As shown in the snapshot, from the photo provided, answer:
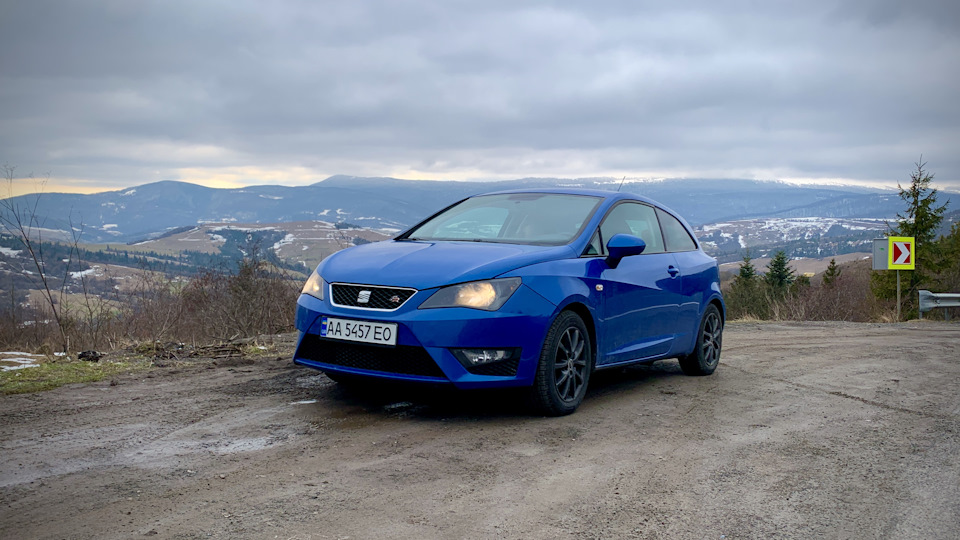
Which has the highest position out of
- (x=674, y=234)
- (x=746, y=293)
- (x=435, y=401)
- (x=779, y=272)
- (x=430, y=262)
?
(x=674, y=234)

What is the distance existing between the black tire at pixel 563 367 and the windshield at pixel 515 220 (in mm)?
706

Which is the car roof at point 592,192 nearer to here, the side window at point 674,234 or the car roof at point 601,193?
the car roof at point 601,193

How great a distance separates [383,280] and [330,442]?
43.2 inches

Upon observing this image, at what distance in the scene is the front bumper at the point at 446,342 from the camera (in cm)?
479

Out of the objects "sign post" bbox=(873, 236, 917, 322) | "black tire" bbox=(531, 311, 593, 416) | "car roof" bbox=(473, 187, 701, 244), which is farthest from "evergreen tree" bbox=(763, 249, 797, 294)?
"black tire" bbox=(531, 311, 593, 416)

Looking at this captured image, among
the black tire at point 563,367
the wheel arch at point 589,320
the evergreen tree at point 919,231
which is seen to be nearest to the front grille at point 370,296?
the black tire at point 563,367

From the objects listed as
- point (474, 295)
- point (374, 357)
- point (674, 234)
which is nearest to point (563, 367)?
point (474, 295)

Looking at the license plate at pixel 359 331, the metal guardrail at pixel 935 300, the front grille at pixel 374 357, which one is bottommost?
the metal guardrail at pixel 935 300

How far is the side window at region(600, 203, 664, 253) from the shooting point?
6207mm

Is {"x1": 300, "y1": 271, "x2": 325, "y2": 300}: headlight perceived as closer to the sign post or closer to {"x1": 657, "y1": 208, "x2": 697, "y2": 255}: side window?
{"x1": 657, "y1": 208, "x2": 697, "y2": 255}: side window

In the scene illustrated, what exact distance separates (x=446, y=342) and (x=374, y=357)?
0.51 metres

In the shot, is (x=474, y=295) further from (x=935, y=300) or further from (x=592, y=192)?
(x=935, y=300)

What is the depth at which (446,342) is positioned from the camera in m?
4.78

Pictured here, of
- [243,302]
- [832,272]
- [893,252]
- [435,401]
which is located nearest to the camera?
[435,401]
